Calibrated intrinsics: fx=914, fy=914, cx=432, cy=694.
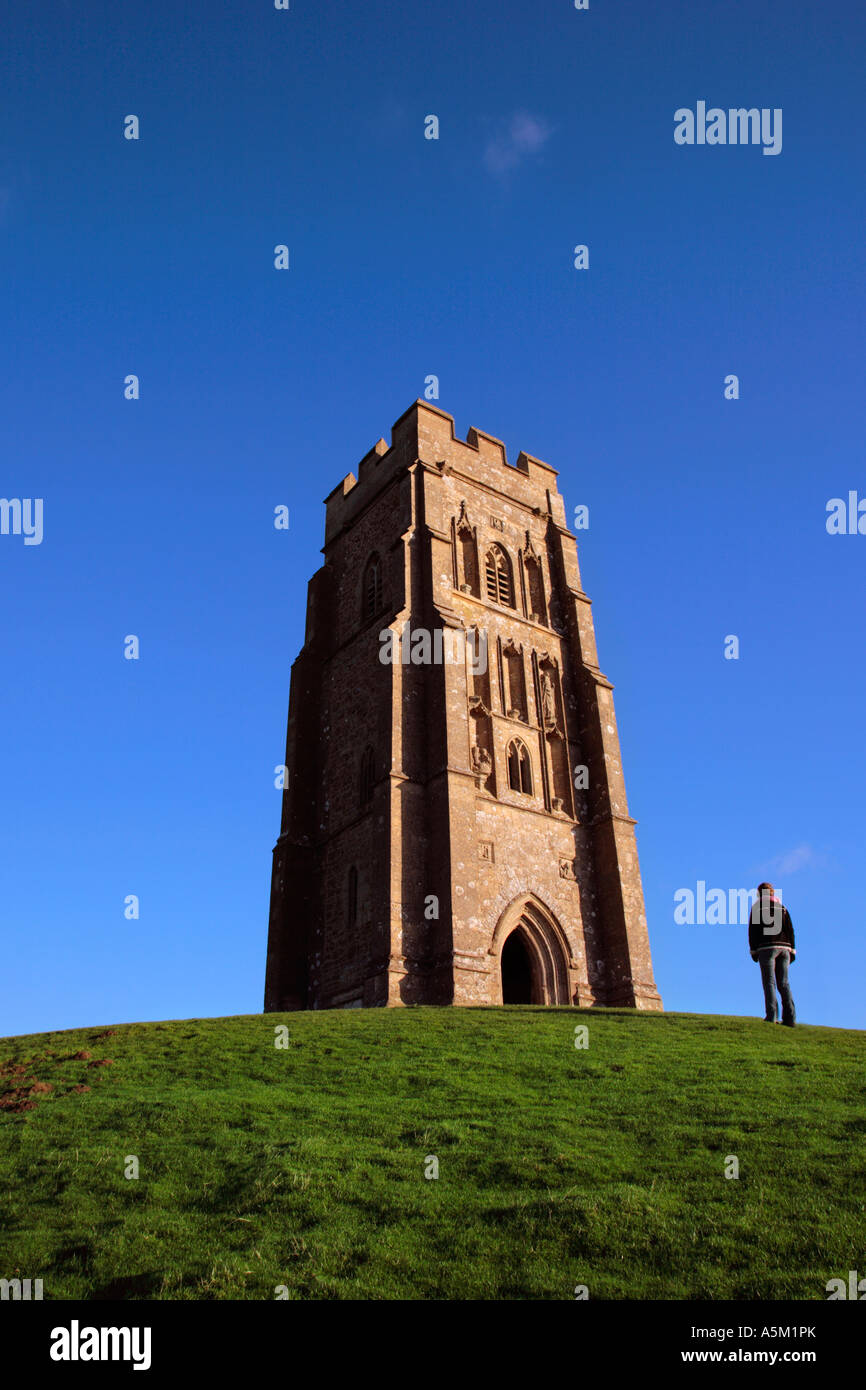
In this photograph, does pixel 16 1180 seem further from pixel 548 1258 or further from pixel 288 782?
pixel 288 782

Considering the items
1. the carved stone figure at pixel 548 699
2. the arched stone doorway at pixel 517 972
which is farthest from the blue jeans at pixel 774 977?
the carved stone figure at pixel 548 699

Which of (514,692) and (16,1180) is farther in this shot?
(514,692)

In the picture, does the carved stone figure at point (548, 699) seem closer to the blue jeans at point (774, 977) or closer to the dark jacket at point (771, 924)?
the blue jeans at point (774, 977)

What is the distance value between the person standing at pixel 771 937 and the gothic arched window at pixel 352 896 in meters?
14.6

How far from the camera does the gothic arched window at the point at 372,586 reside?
Result: 35.5 meters

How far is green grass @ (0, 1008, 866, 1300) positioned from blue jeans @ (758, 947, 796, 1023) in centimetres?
107

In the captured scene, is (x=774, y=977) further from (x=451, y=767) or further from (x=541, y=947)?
(x=451, y=767)

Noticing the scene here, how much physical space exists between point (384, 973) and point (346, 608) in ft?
54.5

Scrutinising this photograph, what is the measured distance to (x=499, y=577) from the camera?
116 ft

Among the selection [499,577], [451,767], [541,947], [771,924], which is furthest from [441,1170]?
[499,577]

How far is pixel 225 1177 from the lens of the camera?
10602mm

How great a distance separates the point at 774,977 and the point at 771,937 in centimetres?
127

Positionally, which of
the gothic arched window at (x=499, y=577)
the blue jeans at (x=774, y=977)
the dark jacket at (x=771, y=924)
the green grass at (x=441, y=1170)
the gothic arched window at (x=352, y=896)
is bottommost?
the green grass at (x=441, y=1170)
